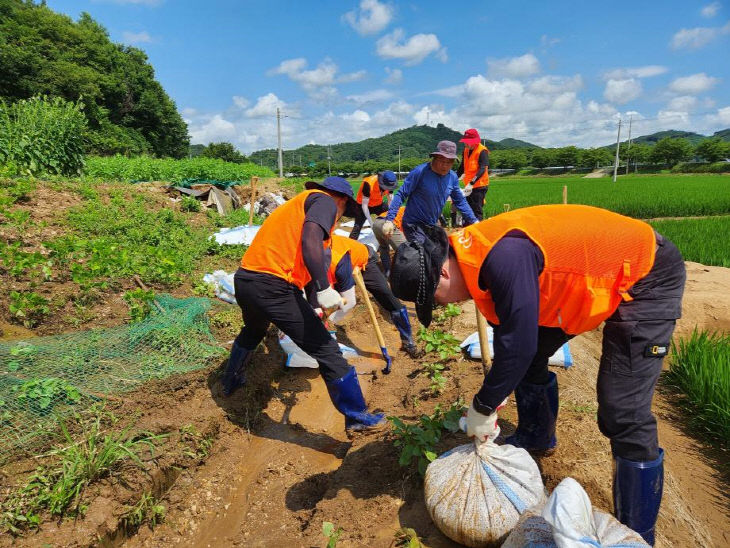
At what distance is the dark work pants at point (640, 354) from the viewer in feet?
5.57

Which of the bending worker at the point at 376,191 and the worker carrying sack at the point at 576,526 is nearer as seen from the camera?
the worker carrying sack at the point at 576,526

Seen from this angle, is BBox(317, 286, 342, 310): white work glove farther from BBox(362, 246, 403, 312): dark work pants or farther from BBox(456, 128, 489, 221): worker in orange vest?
BBox(456, 128, 489, 221): worker in orange vest

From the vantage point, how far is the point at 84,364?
3166 millimetres

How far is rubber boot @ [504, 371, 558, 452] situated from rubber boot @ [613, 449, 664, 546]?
58 centimetres

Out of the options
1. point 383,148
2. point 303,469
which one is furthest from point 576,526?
point 383,148

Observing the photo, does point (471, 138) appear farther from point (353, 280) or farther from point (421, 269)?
point (421, 269)

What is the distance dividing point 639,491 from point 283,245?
7.31ft

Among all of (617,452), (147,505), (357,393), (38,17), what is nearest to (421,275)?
(617,452)

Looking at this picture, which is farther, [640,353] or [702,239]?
[702,239]

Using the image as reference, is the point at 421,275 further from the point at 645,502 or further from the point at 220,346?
the point at 220,346

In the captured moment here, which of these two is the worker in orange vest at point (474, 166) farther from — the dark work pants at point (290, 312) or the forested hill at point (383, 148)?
the forested hill at point (383, 148)

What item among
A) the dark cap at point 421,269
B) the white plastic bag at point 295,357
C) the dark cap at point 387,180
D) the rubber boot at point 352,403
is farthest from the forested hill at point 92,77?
the dark cap at point 421,269

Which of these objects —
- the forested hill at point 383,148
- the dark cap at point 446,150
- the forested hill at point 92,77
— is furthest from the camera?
the forested hill at point 383,148

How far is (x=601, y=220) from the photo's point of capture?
170cm
